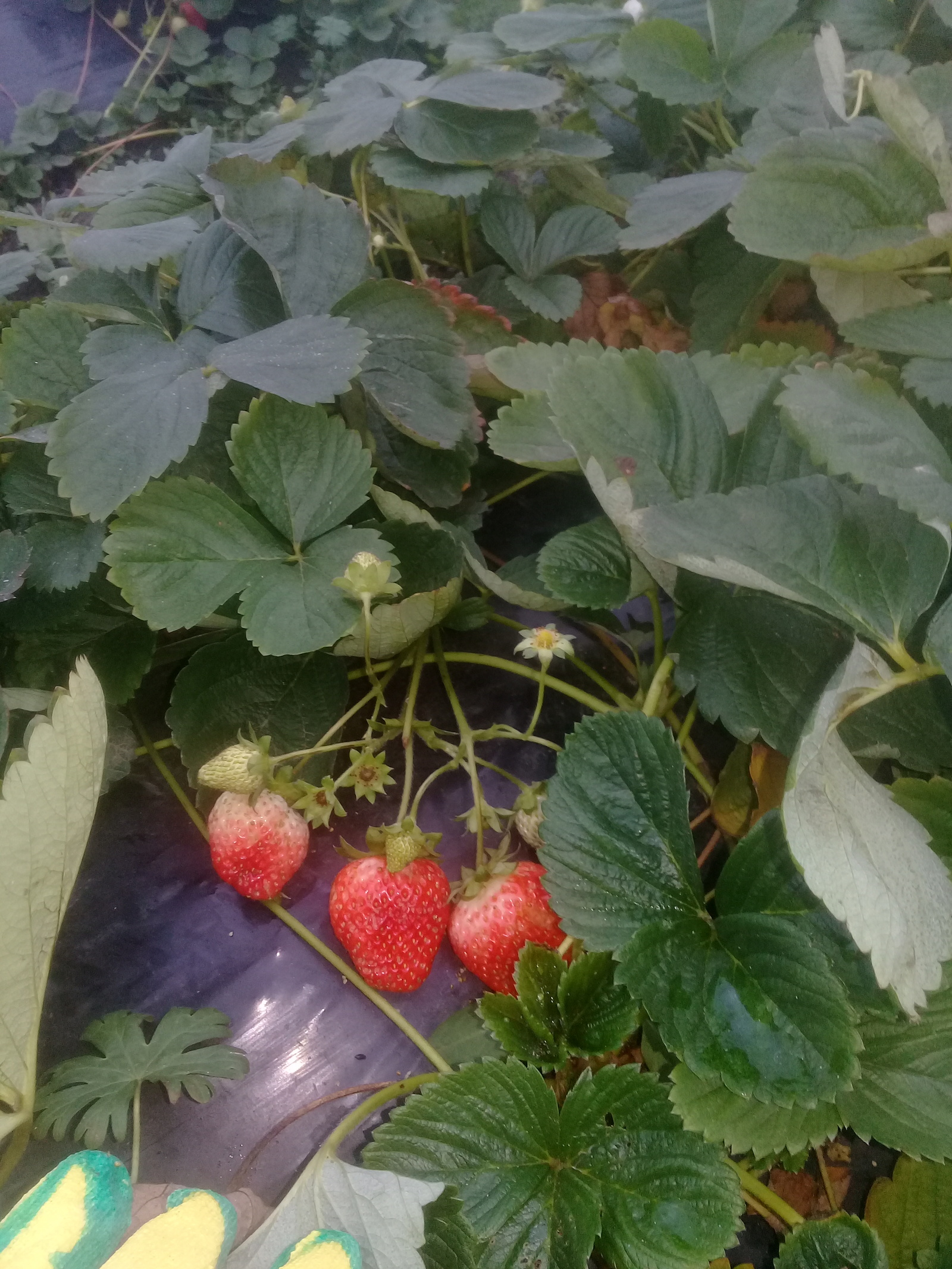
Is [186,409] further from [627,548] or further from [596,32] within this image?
[596,32]

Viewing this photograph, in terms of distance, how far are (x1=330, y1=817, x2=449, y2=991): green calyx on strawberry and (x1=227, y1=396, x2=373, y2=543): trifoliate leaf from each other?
229 mm

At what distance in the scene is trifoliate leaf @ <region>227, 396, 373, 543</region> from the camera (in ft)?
1.85

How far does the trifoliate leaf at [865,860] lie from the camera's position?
1.26 ft

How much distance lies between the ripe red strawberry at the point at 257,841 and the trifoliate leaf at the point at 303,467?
20cm

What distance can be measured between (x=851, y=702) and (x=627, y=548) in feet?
0.62

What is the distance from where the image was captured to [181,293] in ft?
2.13

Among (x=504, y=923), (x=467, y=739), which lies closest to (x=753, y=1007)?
(x=504, y=923)

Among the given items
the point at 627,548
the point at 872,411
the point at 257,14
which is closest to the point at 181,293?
the point at 627,548

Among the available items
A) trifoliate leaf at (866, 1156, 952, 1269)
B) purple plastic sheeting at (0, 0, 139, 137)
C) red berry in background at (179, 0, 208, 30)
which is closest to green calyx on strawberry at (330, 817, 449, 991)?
trifoliate leaf at (866, 1156, 952, 1269)

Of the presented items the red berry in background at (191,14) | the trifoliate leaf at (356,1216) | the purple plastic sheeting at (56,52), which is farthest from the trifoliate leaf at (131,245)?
the red berry in background at (191,14)

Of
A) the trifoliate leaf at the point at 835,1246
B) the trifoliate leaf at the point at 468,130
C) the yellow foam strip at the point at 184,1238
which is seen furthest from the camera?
the trifoliate leaf at the point at 468,130

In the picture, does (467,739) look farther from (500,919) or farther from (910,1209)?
(910,1209)

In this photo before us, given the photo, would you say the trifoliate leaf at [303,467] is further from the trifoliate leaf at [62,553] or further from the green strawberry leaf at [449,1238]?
the green strawberry leaf at [449,1238]

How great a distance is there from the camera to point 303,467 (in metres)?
0.57
